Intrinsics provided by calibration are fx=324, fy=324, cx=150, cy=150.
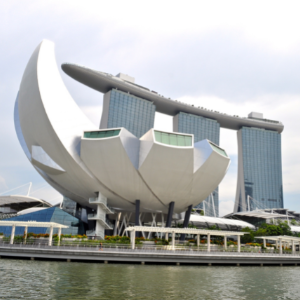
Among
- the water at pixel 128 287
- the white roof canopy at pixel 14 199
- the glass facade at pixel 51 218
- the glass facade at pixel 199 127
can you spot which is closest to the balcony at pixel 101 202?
the glass facade at pixel 51 218

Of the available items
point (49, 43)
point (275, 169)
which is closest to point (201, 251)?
point (49, 43)

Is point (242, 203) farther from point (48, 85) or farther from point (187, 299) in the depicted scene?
point (187, 299)

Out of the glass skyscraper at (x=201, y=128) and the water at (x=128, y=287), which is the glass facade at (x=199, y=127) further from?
the water at (x=128, y=287)

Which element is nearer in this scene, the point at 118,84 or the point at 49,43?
the point at 49,43

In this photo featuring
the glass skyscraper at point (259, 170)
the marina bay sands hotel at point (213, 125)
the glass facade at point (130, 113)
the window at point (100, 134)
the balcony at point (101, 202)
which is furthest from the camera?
the glass skyscraper at point (259, 170)

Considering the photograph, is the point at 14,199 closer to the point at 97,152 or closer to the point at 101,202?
the point at 101,202

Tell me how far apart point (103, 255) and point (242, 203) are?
3626 inches

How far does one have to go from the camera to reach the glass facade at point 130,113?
97.1 m

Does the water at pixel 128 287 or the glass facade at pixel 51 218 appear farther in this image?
the glass facade at pixel 51 218

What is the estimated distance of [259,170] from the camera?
376ft

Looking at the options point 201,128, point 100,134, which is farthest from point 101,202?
point 201,128

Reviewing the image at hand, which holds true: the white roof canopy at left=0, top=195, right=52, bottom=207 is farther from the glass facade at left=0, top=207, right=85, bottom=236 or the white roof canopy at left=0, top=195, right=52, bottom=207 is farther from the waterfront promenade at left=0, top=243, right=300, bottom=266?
the waterfront promenade at left=0, top=243, right=300, bottom=266

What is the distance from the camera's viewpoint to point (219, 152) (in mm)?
45125

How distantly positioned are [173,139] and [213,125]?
259ft
